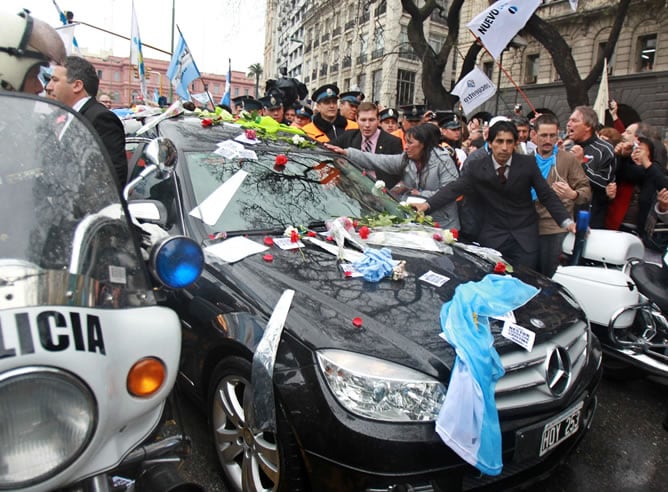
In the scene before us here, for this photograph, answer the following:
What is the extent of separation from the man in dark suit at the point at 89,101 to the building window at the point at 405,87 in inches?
1575

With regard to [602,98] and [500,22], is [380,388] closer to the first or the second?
[500,22]

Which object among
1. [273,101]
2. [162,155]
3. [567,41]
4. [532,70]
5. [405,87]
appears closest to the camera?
[162,155]

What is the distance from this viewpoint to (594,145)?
494 centimetres

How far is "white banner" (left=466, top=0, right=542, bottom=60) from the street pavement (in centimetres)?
511

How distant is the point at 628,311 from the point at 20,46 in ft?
12.5

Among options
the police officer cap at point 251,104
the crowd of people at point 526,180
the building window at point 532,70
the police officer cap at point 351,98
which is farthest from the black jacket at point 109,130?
the building window at point 532,70

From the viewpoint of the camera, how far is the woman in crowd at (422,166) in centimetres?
444

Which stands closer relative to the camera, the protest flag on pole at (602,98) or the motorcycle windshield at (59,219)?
the motorcycle windshield at (59,219)

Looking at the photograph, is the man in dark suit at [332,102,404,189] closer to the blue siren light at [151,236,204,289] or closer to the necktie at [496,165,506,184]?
the necktie at [496,165,506,184]

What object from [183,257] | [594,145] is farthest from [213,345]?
[594,145]

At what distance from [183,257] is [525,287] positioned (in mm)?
1826

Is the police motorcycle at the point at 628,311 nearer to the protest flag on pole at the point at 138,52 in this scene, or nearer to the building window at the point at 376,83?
the protest flag on pole at the point at 138,52

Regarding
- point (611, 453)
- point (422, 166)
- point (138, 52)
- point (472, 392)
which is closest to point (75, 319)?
point (472, 392)

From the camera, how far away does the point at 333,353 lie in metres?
1.98
